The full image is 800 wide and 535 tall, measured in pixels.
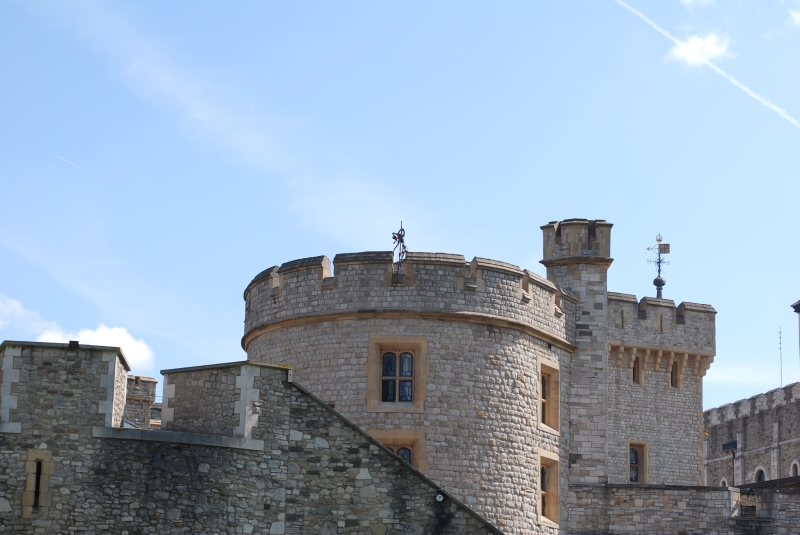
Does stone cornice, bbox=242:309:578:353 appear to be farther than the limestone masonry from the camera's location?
Yes

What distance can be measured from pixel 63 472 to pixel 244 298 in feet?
29.9

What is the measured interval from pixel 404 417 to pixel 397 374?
2.64 ft

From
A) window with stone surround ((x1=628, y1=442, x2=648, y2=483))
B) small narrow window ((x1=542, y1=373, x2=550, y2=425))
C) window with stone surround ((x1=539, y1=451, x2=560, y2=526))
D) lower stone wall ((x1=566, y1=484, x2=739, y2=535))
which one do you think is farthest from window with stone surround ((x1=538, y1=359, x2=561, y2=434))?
window with stone surround ((x1=628, y1=442, x2=648, y2=483))

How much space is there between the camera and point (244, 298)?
27172mm

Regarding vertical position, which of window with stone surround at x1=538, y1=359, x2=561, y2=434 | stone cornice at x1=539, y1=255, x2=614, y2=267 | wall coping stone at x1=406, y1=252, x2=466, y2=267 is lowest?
window with stone surround at x1=538, y1=359, x2=561, y2=434

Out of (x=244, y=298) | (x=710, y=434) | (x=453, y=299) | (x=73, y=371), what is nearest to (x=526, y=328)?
(x=453, y=299)

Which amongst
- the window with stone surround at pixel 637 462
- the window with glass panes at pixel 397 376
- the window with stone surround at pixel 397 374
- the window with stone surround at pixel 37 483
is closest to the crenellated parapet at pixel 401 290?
the window with stone surround at pixel 397 374

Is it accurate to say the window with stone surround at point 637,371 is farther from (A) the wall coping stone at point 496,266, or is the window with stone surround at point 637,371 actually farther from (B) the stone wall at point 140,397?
(B) the stone wall at point 140,397

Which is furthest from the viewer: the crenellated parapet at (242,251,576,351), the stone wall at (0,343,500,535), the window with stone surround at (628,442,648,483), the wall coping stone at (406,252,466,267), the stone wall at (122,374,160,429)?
the stone wall at (122,374,160,429)

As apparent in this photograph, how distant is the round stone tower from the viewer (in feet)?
79.3

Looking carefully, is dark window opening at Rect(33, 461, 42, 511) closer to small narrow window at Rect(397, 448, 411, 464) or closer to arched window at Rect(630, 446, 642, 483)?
small narrow window at Rect(397, 448, 411, 464)

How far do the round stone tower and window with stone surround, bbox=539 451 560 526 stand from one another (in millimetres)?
315

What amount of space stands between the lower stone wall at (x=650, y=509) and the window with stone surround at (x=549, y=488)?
777 mm

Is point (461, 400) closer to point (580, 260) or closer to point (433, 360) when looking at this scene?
point (433, 360)
